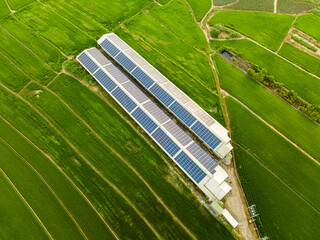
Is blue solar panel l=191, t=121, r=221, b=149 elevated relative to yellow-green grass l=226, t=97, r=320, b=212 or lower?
elevated

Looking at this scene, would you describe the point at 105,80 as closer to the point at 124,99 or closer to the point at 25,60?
the point at 124,99

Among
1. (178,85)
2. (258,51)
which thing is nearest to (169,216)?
(178,85)

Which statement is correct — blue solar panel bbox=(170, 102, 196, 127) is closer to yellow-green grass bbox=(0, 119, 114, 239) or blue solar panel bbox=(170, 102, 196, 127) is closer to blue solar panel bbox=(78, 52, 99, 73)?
blue solar panel bbox=(78, 52, 99, 73)

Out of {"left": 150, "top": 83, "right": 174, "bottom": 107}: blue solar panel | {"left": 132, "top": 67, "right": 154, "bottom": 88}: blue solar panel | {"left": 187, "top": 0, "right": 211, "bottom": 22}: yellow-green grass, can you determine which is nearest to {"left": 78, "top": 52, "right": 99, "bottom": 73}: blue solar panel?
{"left": 132, "top": 67, "right": 154, "bottom": 88}: blue solar panel

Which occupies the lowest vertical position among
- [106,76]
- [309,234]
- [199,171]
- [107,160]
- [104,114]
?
[309,234]

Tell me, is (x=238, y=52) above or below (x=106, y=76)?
below

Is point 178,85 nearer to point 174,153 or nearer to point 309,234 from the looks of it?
point 174,153

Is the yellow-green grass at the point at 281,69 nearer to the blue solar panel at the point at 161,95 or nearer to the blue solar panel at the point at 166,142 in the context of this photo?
the blue solar panel at the point at 161,95
